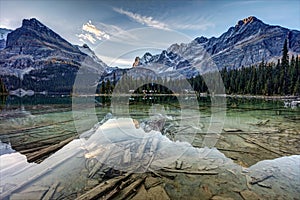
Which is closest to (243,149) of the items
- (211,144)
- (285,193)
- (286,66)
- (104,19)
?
(211,144)

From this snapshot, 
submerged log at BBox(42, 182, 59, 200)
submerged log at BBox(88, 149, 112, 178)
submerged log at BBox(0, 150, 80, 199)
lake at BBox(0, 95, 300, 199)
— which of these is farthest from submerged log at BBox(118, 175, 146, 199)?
submerged log at BBox(0, 150, 80, 199)

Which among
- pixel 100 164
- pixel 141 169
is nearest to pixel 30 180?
pixel 100 164

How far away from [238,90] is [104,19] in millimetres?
86117

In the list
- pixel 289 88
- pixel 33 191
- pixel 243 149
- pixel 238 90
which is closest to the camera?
pixel 33 191

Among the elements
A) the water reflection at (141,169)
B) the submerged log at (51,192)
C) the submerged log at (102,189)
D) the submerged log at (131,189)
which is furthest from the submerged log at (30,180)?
the submerged log at (131,189)

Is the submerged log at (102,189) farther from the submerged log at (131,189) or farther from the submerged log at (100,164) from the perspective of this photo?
the submerged log at (100,164)

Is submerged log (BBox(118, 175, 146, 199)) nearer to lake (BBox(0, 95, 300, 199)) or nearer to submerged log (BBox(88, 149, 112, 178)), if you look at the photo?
lake (BBox(0, 95, 300, 199))

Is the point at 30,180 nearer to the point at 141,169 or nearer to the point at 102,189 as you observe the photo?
the point at 102,189

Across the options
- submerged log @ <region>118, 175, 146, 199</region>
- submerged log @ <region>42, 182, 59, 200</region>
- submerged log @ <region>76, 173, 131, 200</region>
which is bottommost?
submerged log @ <region>42, 182, 59, 200</region>

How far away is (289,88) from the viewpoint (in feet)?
232

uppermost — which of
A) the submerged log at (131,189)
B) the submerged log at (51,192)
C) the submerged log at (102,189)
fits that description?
the submerged log at (102,189)

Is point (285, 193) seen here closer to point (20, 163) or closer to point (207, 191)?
point (207, 191)

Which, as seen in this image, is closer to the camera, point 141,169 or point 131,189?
point 131,189

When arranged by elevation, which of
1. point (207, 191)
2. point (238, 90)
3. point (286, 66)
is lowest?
point (207, 191)
